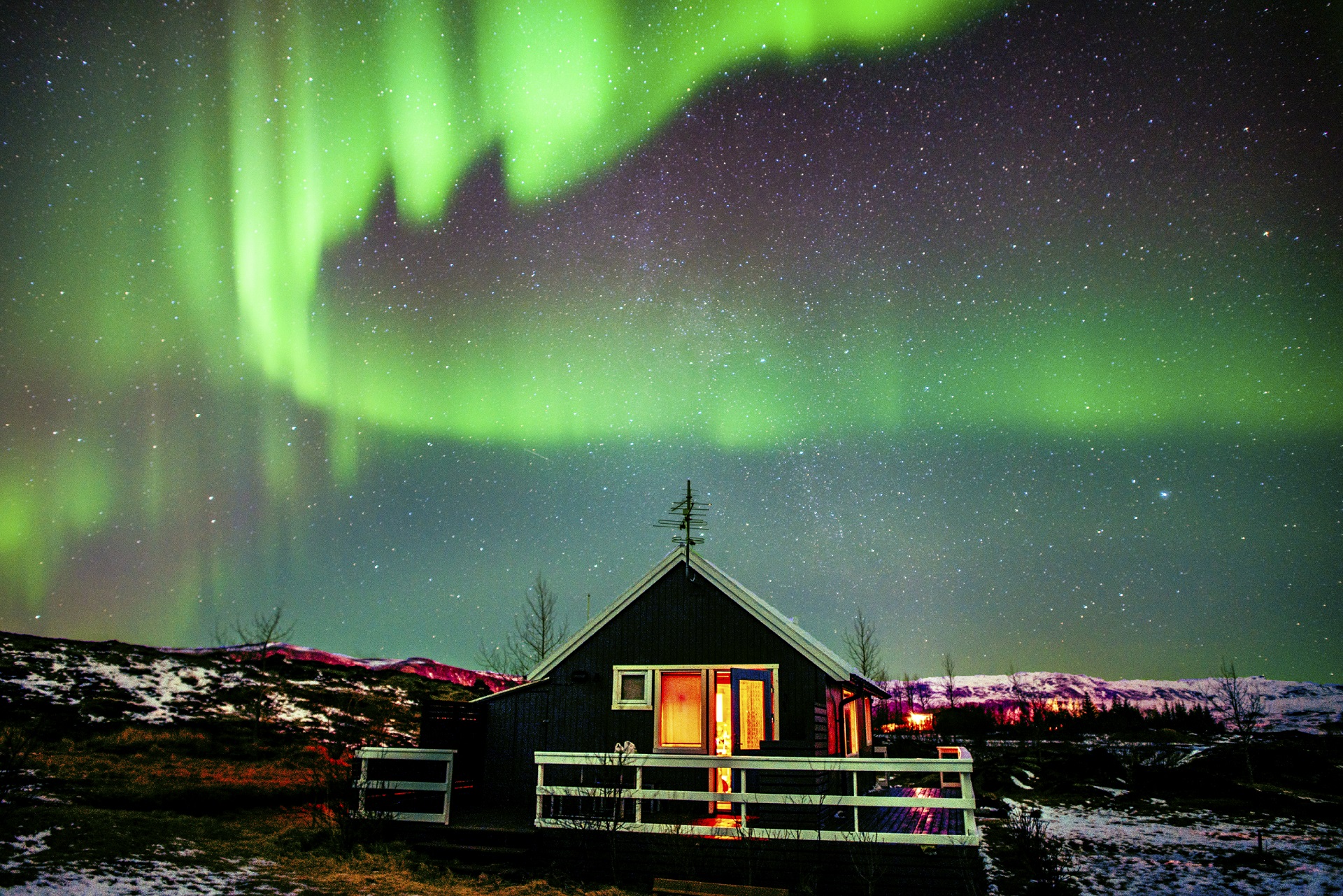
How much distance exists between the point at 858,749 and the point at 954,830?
8.99m

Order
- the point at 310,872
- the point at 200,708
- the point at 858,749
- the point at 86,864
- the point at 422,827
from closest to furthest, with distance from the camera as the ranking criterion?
the point at 86,864 < the point at 310,872 < the point at 422,827 < the point at 858,749 < the point at 200,708

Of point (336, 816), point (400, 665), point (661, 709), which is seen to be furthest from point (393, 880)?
point (400, 665)

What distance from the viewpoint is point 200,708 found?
3609 centimetres

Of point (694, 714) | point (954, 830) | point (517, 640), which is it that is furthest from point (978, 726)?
point (954, 830)

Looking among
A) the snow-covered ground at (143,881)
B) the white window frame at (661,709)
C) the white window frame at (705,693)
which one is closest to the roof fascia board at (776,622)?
the white window frame at (705,693)

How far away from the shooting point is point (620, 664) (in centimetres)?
1457

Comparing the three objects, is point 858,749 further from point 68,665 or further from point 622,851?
point 68,665

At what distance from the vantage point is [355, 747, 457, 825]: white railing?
11.8 metres

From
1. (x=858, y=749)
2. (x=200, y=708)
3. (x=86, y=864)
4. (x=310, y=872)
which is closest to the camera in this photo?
(x=86, y=864)

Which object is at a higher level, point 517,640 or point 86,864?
point 517,640

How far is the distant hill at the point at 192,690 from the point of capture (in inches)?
1198

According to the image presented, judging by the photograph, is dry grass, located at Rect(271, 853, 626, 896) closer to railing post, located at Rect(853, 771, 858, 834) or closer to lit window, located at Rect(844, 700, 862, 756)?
railing post, located at Rect(853, 771, 858, 834)

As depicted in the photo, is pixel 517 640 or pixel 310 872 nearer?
pixel 310 872

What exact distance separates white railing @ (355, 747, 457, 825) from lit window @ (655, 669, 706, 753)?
3.94 metres
